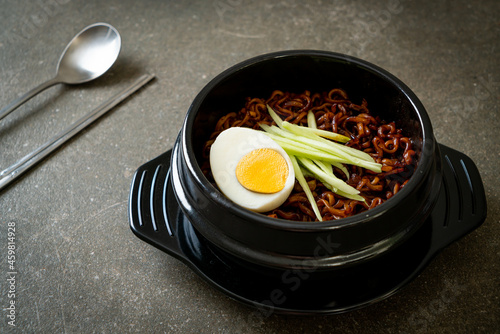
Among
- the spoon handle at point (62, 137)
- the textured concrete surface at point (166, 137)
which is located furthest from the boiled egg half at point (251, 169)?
the spoon handle at point (62, 137)

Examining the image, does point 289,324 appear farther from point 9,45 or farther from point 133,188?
point 9,45

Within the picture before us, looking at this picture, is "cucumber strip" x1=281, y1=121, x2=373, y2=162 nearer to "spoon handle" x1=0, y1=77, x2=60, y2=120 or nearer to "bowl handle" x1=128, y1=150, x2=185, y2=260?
"bowl handle" x1=128, y1=150, x2=185, y2=260

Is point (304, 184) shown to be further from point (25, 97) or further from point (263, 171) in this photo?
point (25, 97)

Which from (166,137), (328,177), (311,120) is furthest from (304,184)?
(166,137)

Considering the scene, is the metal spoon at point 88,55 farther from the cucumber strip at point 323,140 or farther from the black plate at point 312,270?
the cucumber strip at point 323,140

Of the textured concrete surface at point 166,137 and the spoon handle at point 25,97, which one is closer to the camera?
the textured concrete surface at point 166,137

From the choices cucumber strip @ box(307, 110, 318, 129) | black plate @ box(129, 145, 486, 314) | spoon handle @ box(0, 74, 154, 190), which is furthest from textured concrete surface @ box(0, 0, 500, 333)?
cucumber strip @ box(307, 110, 318, 129)
